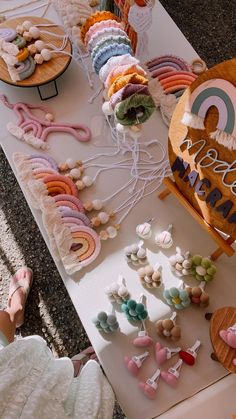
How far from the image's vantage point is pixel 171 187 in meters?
1.07

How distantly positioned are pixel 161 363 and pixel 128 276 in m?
0.21

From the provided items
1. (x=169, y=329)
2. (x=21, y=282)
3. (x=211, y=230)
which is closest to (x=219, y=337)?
(x=169, y=329)

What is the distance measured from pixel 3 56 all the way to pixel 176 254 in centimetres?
70

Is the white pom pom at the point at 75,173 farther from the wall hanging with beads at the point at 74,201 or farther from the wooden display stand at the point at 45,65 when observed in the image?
the wooden display stand at the point at 45,65

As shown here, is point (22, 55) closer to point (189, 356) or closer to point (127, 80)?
point (127, 80)

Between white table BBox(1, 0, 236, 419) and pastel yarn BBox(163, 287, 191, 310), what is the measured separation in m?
0.03

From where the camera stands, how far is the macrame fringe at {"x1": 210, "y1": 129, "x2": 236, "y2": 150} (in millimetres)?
917

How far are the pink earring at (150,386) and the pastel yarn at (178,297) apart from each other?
0.52 ft

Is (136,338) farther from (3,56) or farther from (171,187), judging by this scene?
(3,56)

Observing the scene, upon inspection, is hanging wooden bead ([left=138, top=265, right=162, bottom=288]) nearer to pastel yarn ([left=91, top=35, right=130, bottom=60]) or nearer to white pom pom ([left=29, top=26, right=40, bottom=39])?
pastel yarn ([left=91, top=35, right=130, bottom=60])

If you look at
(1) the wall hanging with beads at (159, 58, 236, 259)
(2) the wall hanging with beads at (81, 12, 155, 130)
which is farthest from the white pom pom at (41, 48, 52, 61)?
(1) the wall hanging with beads at (159, 58, 236, 259)

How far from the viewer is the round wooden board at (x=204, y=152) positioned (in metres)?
0.91

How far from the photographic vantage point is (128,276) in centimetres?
112

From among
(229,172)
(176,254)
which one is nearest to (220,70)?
(229,172)
